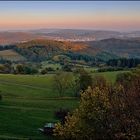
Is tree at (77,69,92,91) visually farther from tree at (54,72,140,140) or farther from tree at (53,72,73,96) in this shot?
tree at (54,72,140,140)

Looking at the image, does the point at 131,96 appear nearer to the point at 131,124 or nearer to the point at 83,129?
the point at 131,124

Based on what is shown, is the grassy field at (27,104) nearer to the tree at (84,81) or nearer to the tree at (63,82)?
the tree at (63,82)

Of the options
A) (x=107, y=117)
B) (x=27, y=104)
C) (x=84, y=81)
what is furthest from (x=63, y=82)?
(x=107, y=117)

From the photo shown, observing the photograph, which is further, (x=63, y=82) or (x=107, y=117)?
(x=63, y=82)

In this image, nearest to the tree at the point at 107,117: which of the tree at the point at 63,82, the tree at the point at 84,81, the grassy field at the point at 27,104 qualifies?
the grassy field at the point at 27,104

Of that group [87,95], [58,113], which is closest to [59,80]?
[58,113]

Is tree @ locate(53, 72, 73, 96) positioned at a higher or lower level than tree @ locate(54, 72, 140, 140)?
lower

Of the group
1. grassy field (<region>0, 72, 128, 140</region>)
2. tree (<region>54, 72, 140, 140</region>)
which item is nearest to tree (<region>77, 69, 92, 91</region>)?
grassy field (<region>0, 72, 128, 140</region>)

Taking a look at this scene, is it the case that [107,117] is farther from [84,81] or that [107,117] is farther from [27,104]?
[84,81]
